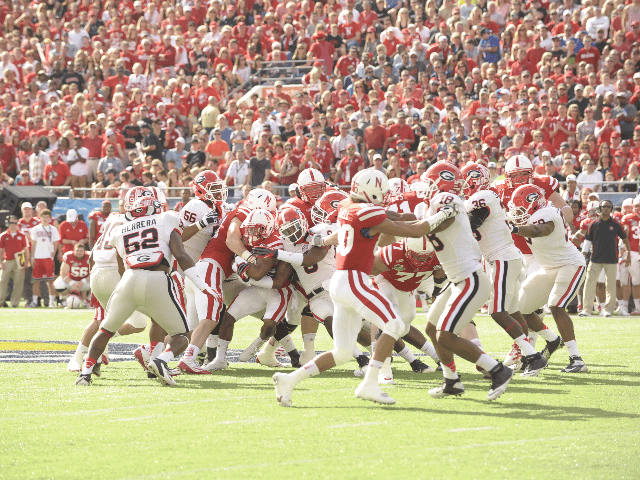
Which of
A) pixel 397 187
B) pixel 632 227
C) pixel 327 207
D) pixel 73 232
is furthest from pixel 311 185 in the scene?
pixel 73 232

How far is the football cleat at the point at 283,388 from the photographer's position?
602 cm

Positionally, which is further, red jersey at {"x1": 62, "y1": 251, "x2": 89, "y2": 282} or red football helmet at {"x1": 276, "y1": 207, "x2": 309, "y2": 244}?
red jersey at {"x1": 62, "y1": 251, "x2": 89, "y2": 282}

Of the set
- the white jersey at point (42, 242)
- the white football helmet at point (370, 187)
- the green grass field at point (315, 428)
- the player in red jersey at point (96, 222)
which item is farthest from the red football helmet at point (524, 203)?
the white jersey at point (42, 242)

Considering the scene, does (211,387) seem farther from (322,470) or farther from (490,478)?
(490,478)

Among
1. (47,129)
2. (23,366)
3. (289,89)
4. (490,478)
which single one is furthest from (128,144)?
(490,478)

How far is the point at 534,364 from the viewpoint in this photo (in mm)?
7535

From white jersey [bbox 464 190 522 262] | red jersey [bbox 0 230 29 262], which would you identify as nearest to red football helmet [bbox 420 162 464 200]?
white jersey [bbox 464 190 522 262]

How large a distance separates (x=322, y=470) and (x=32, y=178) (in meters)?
15.4

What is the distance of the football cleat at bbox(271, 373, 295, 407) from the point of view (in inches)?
237

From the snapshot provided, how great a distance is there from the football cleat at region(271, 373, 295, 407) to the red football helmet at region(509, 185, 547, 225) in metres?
2.70

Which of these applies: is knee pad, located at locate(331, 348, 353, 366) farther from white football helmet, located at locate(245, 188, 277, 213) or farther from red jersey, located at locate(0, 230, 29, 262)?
red jersey, located at locate(0, 230, 29, 262)

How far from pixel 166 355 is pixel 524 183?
3418mm

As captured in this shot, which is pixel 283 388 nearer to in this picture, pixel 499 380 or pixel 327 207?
pixel 499 380

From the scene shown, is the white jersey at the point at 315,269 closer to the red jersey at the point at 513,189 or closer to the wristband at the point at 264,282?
the wristband at the point at 264,282
